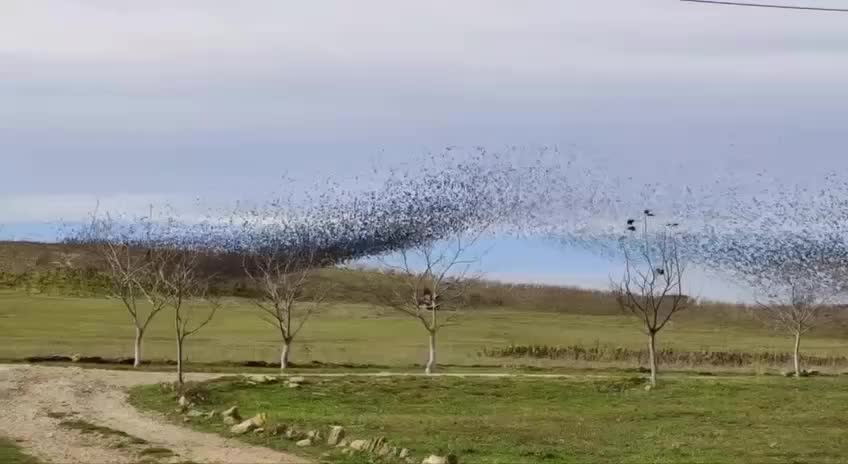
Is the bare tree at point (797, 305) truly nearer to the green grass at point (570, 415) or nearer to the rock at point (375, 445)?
the green grass at point (570, 415)

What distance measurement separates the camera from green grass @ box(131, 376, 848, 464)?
2189 cm

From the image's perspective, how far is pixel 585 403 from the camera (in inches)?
1357

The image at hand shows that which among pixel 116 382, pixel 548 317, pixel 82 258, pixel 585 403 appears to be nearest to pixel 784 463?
pixel 585 403

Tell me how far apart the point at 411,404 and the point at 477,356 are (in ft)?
89.3

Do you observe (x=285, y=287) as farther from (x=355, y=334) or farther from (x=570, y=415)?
(x=570, y=415)

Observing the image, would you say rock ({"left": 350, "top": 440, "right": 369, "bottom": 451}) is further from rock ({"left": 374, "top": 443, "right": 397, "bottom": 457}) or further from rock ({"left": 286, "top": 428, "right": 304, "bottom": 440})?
rock ({"left": 286, "top": 428, "right": 304, "bottom": 440})

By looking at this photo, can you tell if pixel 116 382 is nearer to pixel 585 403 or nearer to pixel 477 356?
pixel 585 403

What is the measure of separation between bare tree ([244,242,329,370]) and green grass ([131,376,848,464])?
11425 millimetres

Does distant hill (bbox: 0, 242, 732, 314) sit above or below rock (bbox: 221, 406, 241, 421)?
above

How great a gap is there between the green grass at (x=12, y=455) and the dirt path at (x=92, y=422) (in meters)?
0.23

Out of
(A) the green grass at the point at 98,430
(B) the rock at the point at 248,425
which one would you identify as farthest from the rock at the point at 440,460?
(A) the green grass at the point at 98,430

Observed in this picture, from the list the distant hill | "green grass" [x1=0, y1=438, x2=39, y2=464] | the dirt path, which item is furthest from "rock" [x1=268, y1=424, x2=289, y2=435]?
the distant hill

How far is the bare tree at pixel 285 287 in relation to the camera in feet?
164

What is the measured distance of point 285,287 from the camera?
55.0m
